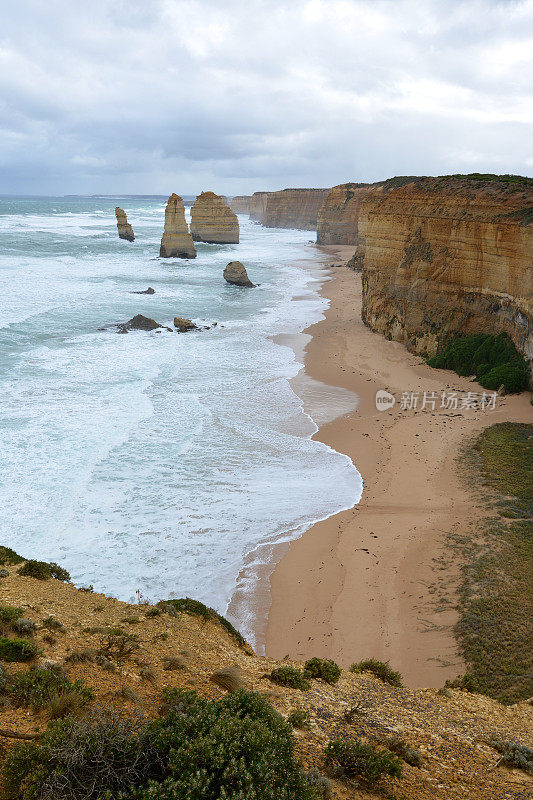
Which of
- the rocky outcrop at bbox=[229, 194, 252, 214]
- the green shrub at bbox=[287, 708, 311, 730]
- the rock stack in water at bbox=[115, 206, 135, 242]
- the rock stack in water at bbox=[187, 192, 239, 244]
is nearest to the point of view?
the green shrub at bbox=[287, 708, 311, 730]

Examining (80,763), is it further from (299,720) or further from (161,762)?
(299,720)

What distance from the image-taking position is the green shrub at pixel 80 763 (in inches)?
152

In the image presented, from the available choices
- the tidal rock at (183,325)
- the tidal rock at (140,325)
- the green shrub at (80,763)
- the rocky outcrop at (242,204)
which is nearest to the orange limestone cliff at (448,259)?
the tidal rock at (183,325)

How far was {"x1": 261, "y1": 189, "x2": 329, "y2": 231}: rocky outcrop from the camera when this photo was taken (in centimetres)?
12050

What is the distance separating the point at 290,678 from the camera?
6652 millimetres

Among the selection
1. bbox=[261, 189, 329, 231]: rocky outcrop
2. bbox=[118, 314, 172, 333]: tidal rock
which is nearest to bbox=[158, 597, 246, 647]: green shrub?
bbox=[118, 314, 172, 333]: tidal rock

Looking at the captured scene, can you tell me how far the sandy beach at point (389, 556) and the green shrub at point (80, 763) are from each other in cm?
534

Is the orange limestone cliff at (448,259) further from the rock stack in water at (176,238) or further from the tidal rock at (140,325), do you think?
the rock stack in water at (176,238)

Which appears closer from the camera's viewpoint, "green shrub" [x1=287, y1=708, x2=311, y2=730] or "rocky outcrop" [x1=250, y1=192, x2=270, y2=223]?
"green shrub" [x1=287, y1=708, x2=311, y2=730]

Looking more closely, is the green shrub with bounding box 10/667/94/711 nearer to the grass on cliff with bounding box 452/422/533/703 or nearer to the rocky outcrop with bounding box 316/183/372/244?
the grass on cliff with bounding box 452/422/533/703

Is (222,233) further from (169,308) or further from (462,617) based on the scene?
(462,617)

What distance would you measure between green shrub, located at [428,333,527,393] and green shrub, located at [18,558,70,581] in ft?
57.8

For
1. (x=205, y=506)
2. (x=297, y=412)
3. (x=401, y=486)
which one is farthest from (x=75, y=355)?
(x=401, y=486)

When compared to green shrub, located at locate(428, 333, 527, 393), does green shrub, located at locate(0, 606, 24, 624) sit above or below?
below
